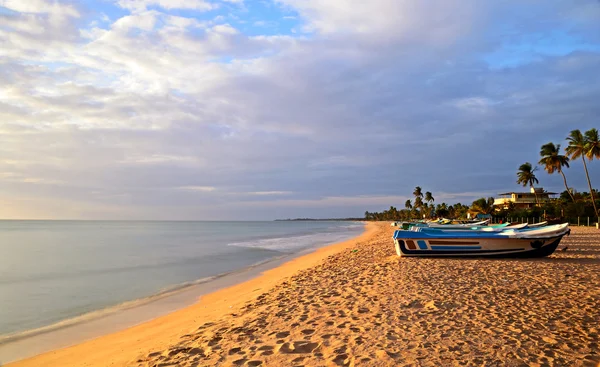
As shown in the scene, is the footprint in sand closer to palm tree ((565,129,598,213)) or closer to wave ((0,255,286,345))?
wave ((0,255,286,345))

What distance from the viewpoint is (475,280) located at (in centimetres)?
858

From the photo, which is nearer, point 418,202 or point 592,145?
point 592,145

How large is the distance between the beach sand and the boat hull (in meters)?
3.66

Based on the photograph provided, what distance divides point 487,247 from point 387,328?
9.35m

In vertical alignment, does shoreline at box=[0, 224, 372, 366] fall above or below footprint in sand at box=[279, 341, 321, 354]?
below

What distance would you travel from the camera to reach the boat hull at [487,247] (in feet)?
43.0

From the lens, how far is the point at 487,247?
520 inches

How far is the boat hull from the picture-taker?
43.0 ft

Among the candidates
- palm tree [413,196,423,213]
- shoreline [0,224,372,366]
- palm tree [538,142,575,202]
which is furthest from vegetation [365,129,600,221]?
shoreline [0,224,372,366]

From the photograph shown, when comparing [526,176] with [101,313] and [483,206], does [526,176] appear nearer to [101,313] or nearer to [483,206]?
Answer: [483,206]

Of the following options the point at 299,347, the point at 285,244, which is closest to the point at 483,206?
the point at 285,244

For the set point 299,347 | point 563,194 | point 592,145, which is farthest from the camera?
point 563,194

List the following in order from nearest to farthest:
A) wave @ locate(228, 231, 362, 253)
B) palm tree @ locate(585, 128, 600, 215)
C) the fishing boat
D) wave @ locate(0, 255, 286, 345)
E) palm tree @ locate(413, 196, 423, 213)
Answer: wave @ locate(0, 255, 286, 345) < the fishing boat < wave @ locate(228, 231, 362, 253) < palm tree @ locate(585, 128, 600, 215) < palm tree @ locate(413, 196, 423, 213)

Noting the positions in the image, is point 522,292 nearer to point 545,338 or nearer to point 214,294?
point 545,338
